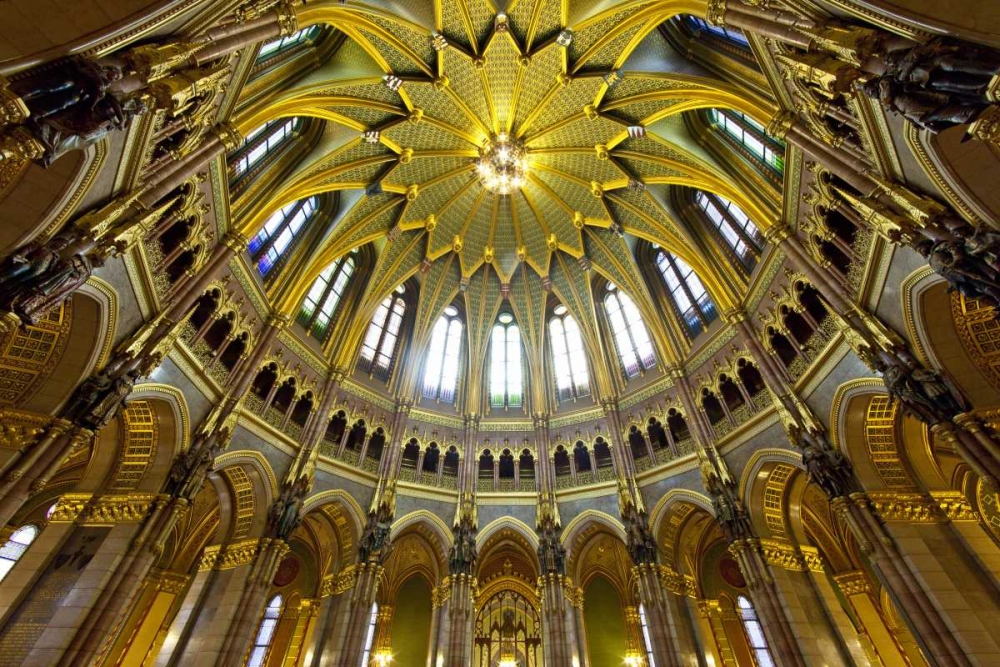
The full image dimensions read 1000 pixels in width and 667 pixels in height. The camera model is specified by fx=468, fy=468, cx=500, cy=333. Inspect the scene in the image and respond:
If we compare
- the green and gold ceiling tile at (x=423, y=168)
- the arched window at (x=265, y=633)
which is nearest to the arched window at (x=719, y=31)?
the green and gold ceiling tile at (x=423, y=168)

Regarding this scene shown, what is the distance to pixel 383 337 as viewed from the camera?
22.8m

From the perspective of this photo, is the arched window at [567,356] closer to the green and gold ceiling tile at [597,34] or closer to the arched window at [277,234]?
the green and gold ceiling tile at [597,34]

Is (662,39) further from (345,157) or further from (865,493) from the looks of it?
(865,493)

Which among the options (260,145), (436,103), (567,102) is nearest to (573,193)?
(567,102)

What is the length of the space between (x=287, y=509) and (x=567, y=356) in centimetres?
1438

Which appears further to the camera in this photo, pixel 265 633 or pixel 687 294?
pixel 687 294

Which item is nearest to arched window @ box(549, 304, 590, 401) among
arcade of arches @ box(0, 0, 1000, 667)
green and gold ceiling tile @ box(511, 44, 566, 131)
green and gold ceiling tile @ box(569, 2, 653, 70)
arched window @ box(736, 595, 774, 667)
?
arcade of arches @ box(0, 0, 1000, 667)

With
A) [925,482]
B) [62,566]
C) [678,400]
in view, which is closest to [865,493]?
[925,482]

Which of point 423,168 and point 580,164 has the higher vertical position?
point 580,164

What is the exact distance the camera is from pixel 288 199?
15891mm

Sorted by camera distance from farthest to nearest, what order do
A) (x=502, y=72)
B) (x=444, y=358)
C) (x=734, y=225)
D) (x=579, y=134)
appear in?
(x=444, y=358)
(x=579, y=134)
(x=502, y=72)
(x=734, y=225)

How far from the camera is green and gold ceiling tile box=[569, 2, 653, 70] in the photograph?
15680 mm

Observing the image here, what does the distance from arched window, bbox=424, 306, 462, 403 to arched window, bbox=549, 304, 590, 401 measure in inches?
201

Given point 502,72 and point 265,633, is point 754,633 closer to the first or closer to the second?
point 265,633
